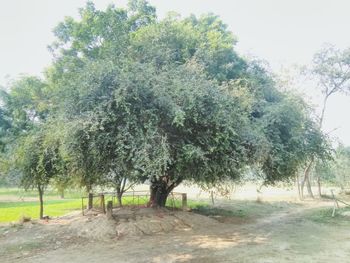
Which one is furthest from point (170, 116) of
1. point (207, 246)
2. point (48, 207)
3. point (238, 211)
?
point (48, 207)

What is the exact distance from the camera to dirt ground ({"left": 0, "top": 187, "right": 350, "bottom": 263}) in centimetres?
1055

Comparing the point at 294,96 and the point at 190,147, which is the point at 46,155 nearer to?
the point at 190,147

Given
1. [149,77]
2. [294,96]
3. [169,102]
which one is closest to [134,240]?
[169,102]

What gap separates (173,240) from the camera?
12953 millimetres

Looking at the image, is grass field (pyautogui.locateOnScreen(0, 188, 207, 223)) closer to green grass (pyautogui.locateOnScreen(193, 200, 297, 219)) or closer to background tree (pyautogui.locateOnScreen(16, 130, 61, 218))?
green grass (pyautogui.locateOnScreen(193, 200, 297, 219))

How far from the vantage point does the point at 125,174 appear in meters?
13.9

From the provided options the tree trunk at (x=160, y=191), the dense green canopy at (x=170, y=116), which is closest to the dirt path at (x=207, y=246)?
the dense green canopy at (x=170, y=116)

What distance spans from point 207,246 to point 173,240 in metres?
1.56

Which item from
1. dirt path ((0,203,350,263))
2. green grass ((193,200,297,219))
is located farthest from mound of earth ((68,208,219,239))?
green grass ((193,200,297,219))

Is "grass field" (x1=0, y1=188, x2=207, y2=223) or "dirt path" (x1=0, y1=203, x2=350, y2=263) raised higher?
"grass field" (x1=0, y1=188, x2=207, y2=223)

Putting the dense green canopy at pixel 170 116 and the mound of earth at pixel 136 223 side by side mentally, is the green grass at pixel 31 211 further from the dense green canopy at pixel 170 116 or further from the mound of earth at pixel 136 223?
the dense green canopy at pixel 170 116

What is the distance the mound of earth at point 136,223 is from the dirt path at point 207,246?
515mm

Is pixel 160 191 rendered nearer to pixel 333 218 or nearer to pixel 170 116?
pixel 170 116

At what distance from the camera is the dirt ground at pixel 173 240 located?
10.5 meters
